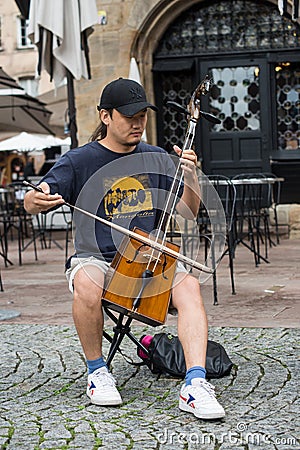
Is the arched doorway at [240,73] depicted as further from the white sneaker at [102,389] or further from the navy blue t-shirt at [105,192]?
the white sneaker at [102,389]

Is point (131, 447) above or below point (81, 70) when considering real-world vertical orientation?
below

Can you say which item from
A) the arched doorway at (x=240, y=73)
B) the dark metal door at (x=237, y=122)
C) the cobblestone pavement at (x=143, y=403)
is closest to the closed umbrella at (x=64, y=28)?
the arched doorway at (x=240, y=73)

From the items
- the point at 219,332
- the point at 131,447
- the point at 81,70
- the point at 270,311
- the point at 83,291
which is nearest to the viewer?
the point at 131,447

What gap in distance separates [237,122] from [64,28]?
3.65 m

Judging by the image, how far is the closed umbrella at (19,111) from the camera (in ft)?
42.5

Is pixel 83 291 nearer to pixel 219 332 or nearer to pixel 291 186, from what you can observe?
pixel 219 332

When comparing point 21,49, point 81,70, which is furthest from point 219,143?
point 21,49

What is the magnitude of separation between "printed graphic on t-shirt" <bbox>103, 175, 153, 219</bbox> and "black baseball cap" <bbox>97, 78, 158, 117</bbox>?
0.32m

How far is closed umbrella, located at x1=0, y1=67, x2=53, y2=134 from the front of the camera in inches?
510

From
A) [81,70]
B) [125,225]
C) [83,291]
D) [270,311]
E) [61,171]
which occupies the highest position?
[81,70]

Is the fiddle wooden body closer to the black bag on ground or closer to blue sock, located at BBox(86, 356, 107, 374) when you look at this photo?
blue sock, located at BBox(86, 356, 107, 374)

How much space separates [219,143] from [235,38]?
132 centimetres

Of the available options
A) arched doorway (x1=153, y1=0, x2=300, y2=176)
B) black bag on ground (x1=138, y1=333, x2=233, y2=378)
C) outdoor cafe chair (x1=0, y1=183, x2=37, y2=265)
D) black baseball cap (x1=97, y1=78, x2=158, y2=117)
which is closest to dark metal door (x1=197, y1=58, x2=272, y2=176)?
arched doorway (x1=153, y1=0, x2=300, y2=176)

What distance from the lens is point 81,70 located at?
332 inches
